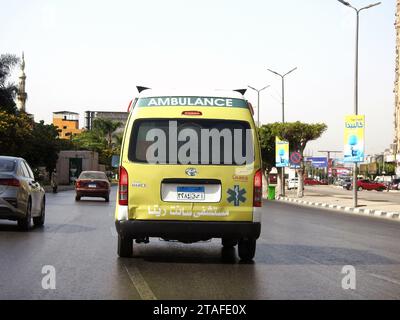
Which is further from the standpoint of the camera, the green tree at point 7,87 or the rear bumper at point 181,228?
the green tree at point 7,87

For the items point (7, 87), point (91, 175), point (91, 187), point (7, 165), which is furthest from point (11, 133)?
point (7, 165)

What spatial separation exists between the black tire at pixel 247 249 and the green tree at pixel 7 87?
54287 mm

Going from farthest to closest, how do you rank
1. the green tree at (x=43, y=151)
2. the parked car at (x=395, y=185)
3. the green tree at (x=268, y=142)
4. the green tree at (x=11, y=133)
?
the parked car at (x=395, y=185) → the green tree at (x=43, y=151) → the green tree at (x=268, y=142) → the green tree at (x=11, y=133)

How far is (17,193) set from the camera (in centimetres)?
1450

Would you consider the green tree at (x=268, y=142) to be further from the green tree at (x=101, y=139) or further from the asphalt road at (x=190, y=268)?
the green tree at (x=101, y=139)

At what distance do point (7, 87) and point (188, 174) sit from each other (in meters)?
56.8

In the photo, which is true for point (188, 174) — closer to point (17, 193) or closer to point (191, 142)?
point (191, 142)

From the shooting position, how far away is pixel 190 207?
928cm

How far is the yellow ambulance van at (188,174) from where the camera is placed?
926 cm

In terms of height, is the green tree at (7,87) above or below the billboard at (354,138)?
above

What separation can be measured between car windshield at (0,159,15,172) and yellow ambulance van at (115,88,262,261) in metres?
6.08

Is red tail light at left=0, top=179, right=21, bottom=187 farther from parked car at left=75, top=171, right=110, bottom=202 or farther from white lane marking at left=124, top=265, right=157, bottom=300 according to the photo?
parked car at left=75, top=171, right=110, bottom=202

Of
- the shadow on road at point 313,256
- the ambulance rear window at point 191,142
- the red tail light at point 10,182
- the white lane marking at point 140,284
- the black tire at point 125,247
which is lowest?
the shadow on road at point 313,256

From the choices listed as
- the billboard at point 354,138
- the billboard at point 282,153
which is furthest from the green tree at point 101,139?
the billboard at point 354,138
